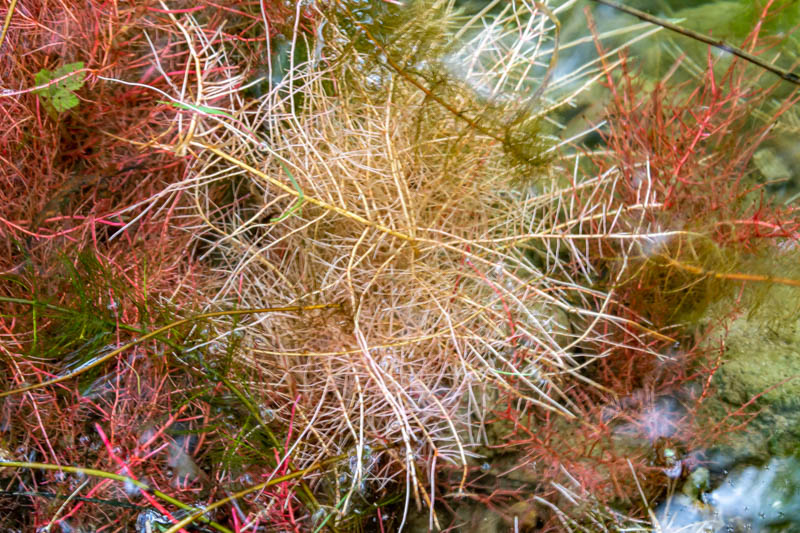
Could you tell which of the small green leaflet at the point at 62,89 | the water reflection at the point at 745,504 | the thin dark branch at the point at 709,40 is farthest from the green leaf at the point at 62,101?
the water reflection at the point at 745,504

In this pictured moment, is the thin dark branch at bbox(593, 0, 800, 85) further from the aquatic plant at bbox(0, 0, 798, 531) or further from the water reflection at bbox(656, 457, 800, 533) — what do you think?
the water reflection at bbox(656, 457, 800, 533)

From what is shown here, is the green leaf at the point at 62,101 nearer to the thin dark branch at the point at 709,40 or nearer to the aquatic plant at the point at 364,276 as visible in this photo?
the aquatic plant at the point at 364,276

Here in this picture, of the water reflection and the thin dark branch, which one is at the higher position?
the thin dark branch

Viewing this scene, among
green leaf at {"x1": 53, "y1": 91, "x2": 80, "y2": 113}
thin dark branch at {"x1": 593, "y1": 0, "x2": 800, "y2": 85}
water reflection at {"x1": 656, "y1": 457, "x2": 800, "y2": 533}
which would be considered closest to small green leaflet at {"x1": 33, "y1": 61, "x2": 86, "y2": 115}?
green leaf at {"x1": 53, "y1": 91, "x2": 80, "y2": 113}

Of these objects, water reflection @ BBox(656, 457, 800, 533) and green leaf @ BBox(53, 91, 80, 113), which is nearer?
water reflection @ BBox(656, 457, 800, 533)

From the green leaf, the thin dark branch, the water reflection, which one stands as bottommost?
the water reflection

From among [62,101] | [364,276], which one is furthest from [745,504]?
[62,101]

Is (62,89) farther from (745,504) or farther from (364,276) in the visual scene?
(745,504)
